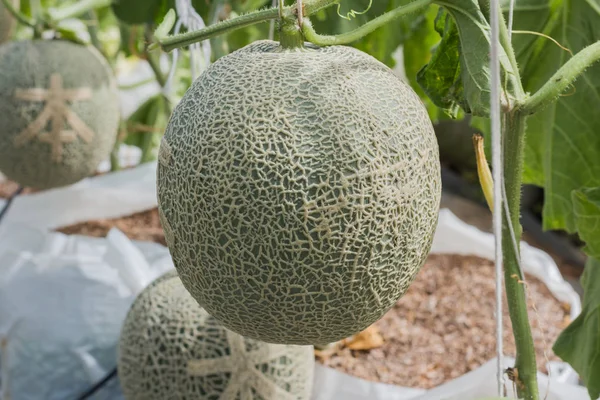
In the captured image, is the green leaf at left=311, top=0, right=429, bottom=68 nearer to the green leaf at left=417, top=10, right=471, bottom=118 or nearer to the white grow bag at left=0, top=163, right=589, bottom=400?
the green leaf at left=417, top=10, right=471, bottom=118

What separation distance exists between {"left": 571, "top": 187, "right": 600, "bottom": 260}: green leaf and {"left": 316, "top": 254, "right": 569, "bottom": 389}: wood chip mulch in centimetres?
63

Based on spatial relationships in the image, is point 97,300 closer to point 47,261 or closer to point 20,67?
point 47,261

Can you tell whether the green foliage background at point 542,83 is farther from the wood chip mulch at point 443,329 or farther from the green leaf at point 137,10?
the wood chip mulch at point 443,329

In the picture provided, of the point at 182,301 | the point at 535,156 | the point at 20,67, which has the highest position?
the point at 20,67

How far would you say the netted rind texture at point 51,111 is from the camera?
60.1 inches

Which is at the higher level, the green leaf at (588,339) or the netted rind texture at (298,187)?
the netted rind texture at (298,187)

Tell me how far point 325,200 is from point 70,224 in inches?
77.6

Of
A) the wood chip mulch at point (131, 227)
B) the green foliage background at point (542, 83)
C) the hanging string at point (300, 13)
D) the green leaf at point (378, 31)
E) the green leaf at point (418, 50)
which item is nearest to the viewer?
the hanging string at point (300, 13)

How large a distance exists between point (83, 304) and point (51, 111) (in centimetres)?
55

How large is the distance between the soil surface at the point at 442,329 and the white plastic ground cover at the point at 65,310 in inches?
21.9

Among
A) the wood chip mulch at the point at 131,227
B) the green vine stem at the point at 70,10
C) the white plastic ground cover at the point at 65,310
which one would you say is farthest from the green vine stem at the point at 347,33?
the wood chip mulch at the point at 131,227

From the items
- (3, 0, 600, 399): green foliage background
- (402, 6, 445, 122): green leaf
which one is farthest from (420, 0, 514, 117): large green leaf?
(402, 6, 445, 122): green leaf

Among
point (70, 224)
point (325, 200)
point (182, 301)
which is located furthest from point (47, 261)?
point (325, 200)

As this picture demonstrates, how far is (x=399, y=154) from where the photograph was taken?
27.6 inches
